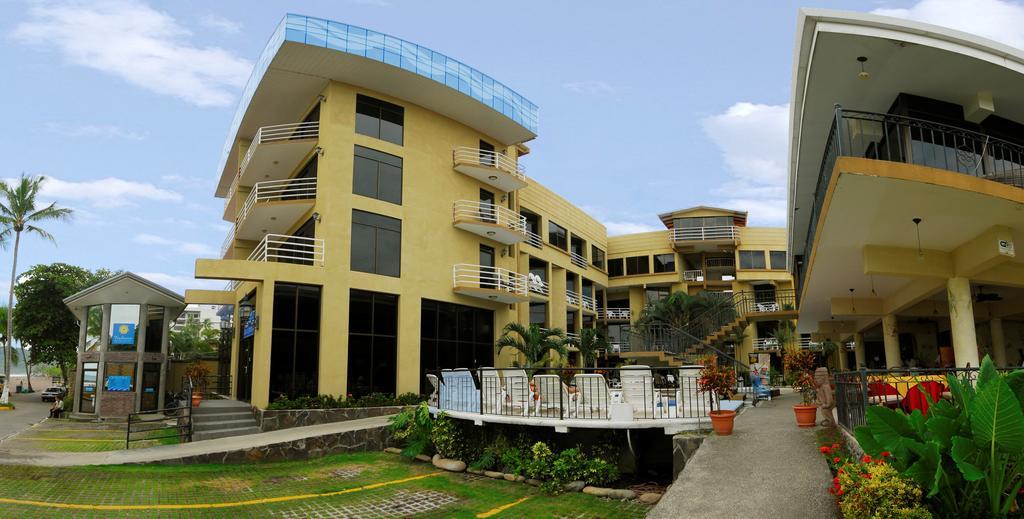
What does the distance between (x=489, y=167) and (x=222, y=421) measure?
45.8 feet

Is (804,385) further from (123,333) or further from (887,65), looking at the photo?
(123,333)

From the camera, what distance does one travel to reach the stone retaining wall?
58.4 feet

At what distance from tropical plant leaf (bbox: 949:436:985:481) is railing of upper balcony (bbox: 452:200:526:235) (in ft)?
67.6

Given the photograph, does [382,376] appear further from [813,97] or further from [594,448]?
[813,97]

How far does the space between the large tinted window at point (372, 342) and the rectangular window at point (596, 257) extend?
2271 cm

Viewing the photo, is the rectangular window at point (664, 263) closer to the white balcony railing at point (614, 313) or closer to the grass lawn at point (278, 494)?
the white balcony railing at point (614, 313)

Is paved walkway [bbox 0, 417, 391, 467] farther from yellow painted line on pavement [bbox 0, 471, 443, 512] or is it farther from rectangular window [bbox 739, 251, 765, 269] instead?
rectangular window [bbox 739, 251, 765, 269]

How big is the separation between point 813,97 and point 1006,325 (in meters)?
15.9

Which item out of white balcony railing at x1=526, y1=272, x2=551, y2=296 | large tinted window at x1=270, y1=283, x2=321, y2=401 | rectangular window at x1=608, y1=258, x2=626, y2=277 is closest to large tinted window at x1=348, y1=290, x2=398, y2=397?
large tinted window at x1=270, y1=283, x2=321, y2=401

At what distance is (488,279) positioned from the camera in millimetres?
26406

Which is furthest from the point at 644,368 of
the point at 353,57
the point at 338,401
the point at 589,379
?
the point at 353,57

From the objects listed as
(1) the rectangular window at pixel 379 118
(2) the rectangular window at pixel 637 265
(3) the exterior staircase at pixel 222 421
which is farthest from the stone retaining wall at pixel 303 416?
(2) the rectangular window at pixel 637 265

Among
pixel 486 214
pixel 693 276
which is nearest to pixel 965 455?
pixel 486 214

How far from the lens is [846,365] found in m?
40.3
